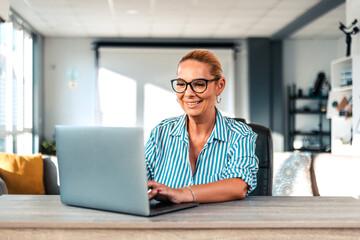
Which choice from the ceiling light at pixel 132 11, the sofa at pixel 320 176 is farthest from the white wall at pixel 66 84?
the sofa at pixel 320 176

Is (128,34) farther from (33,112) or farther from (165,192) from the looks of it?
(165,192)

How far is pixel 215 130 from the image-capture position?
1.69m

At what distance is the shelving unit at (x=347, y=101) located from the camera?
508cm

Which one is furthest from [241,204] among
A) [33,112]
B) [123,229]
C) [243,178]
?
[33,112]

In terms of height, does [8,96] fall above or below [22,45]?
below

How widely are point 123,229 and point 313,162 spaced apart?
94.9 inches

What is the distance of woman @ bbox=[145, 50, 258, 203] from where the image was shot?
158 cm

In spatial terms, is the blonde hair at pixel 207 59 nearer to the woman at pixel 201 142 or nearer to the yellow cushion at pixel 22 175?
the woman at pixel 201 142

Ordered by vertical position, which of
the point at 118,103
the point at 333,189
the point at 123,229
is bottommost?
the point at 333,189

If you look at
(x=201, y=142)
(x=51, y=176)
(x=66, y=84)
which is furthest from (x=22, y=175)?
(x=66, y=84)

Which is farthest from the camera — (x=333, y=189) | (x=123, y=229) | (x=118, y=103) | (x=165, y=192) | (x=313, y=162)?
(x=118, y=103)

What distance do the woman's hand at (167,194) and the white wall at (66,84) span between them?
7747 millimetres

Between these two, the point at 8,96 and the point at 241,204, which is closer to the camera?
the point at 241,204

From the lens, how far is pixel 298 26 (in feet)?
24.8
